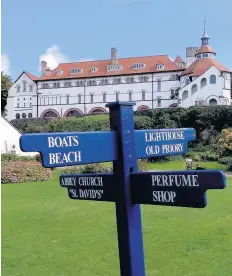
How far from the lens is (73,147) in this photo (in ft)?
9.43

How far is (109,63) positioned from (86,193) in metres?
62.2

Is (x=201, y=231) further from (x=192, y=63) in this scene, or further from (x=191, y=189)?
(x=192, y=63)

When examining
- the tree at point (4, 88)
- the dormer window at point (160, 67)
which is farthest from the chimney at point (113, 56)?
the tree at point (4, 88)

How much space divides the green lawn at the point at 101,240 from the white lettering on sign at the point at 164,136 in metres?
3.10

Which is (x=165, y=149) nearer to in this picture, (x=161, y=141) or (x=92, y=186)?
(x=161, y=141)

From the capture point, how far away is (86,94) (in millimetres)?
62531

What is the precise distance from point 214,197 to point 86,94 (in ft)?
166

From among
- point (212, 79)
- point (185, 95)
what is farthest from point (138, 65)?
point (212, 79)

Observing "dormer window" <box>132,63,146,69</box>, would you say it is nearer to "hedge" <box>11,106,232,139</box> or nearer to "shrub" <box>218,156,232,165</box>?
"hedge" <box>11,106,232,139</box>

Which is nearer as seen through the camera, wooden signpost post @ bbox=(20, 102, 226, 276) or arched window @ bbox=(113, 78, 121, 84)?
wooden signpost post @ bbox=(20, 102, 226, 276)

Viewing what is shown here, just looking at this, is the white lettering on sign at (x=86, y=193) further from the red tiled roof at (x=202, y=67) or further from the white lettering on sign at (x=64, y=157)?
the red tiled roof at (x=202, y=67)

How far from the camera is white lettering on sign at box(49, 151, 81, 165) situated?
2779mm

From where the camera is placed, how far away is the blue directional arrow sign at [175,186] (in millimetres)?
2650

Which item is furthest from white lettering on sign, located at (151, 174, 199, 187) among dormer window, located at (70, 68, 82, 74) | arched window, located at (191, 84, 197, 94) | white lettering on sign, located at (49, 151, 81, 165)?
dormer window, located at (70, 68, 82, 74)
